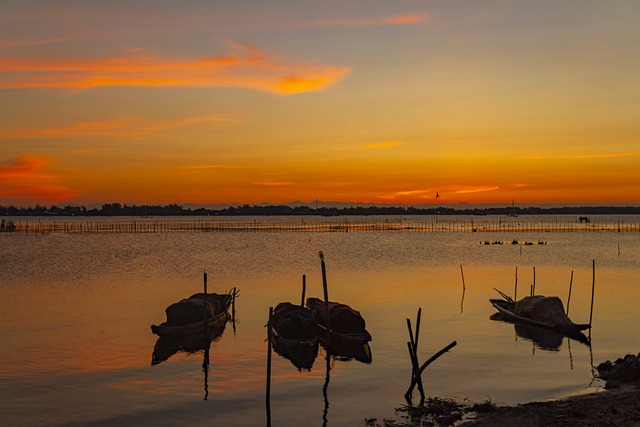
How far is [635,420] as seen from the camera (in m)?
15.4

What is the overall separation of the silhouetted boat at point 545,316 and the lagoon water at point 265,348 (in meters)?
0.66

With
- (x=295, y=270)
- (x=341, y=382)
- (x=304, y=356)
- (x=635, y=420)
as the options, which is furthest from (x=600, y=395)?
(x=295, y=270)

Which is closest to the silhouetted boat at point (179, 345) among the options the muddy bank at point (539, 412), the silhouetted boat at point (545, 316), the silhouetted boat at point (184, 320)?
the silhouetted boat at point (184, 320)

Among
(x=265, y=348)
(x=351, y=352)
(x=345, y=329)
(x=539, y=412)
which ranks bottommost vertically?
(x=265, y=348)

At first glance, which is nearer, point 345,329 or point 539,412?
point 539,412

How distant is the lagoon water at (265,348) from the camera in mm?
19656

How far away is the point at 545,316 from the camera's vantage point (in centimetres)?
3045

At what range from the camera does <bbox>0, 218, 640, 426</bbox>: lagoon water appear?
64.5ft

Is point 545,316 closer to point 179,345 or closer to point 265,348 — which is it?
point 265,348

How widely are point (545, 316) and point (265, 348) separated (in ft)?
45.2

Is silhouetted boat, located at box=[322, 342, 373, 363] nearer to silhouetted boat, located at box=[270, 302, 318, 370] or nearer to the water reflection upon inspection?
silhouetted boat, located at box=[270, 302, 318, 370]

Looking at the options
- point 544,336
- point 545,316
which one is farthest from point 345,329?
point 545,316

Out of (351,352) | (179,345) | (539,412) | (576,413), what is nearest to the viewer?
(576,413)

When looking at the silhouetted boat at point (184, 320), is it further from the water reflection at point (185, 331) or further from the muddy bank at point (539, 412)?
the muddy bank at point (539, 412)
